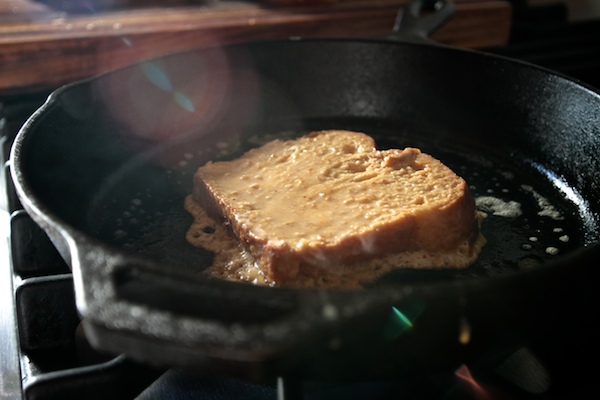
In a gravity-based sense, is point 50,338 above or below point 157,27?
below

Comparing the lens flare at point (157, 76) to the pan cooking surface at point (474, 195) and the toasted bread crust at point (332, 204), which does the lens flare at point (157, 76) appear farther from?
the toasted bread crust at point (332, 204)

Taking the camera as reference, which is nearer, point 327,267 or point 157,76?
point 327,267

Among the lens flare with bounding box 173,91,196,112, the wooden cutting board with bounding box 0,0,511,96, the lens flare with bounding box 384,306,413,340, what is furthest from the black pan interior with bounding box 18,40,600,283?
the lens flare with bounding box 384,306,413,340

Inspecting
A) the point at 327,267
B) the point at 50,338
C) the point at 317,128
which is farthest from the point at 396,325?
the point at 317,128

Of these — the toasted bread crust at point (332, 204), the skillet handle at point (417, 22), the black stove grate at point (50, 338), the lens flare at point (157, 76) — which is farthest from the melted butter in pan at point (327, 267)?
the skillet handle at point (417, 22)

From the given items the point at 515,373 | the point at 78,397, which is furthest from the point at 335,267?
the point at 78,397

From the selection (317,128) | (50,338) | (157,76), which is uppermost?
(157,76)

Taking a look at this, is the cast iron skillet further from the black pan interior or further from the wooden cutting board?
the wooden cutting board

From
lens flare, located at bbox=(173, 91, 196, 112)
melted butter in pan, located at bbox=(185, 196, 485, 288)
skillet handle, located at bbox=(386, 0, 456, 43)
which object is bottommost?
melted butter in pan, located at bbox=(185, 196, 485, 288)

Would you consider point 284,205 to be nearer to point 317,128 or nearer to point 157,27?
point 317,128
